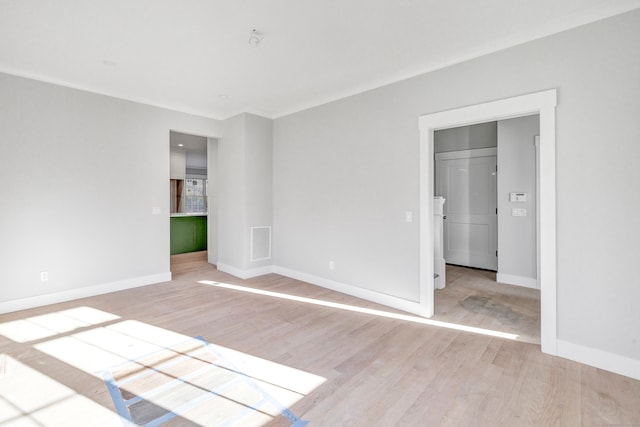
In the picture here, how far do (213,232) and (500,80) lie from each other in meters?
5.44

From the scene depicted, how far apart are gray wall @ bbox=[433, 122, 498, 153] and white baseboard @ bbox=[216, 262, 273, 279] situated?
4.20 metres

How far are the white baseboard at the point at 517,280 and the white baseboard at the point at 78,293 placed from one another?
211 inches

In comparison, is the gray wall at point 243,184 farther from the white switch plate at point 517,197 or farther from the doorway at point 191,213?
the white switch plate at point 517,197

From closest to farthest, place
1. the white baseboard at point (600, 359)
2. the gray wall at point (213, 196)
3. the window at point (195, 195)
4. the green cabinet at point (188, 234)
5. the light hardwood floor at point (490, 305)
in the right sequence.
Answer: the white baseboard at point (600, 359) < the light hardwood floor at point (490, 305) < the gray wall at point (213, 196) < the green cabinet at point (188, 234) < the window at point (195, 195)

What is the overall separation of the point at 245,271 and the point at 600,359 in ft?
14.4

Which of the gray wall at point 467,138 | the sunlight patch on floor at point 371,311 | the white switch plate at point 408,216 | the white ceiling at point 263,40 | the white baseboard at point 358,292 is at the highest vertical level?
the white ceiling at point 263,40

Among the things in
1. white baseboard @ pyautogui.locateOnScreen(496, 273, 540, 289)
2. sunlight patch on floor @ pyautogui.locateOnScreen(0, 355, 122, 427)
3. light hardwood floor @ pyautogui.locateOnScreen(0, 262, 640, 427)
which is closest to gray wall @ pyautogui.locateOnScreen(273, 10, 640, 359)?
light hardwood floor @ pyautogui.locateOnScreen(0, 262, 640, 427)

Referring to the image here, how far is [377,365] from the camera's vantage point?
8.07 ft

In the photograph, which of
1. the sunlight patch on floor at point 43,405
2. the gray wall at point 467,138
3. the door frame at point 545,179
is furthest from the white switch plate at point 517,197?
the sunlight patch on floor at point 43,405

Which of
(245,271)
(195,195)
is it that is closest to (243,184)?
(245,271)

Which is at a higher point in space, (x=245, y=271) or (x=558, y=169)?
(x=558, y=169)

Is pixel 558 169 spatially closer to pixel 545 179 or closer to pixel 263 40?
pixel 545 179

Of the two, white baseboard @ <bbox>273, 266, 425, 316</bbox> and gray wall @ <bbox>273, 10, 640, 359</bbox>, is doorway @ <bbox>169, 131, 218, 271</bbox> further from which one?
gray wall @ <bbox>273, 10, 640, 359</bbox>

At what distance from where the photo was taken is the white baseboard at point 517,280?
4.57 metres
